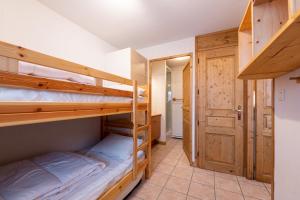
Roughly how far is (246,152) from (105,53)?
3014 millimetres

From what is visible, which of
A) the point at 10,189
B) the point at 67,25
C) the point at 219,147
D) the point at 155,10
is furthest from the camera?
the point at 219,147

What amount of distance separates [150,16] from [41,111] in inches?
70.6

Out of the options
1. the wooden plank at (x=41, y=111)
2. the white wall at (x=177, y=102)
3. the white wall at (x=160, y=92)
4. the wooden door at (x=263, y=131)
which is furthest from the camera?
the white wall at (x=177, y=102)

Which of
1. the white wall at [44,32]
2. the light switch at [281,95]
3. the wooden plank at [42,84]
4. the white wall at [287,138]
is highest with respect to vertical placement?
the white wall at [44,32]

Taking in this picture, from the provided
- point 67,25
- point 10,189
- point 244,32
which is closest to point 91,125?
point 10,189

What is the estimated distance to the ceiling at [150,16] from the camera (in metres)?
1.67

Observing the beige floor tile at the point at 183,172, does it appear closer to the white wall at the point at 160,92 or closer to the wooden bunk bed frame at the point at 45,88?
the wooden bunk bed frame at the point at 45,88

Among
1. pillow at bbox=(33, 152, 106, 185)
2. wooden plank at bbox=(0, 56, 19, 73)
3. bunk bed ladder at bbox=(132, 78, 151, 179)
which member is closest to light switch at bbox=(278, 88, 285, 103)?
bunk bed ladder at bbox=(132, 78, 151, 179)

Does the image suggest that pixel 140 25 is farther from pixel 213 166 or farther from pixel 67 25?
pixel 213 166

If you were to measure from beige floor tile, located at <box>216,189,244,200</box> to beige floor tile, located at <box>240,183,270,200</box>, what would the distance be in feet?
0.40

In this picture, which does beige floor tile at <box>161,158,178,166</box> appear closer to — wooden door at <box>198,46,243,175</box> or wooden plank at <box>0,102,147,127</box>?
wooden door at <box>198,46,243,175</box>

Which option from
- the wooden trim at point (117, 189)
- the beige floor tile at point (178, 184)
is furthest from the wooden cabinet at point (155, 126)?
the wooden trim at point (117, 189)

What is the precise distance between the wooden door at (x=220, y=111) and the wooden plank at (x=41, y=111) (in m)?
1.88

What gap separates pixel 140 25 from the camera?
2143 millimetres
